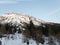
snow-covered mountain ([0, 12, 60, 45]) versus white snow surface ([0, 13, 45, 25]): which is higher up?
white snow surface ([0, 13, 45, 25])

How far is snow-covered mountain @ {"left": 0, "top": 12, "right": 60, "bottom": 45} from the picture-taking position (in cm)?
453

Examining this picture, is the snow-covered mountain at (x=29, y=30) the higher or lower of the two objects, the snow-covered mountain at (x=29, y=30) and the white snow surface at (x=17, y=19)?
the lower

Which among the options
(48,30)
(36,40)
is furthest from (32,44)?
(48,30)

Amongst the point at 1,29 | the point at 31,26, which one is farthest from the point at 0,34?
the point at 31,26

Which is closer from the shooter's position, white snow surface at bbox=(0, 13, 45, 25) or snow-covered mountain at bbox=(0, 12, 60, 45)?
snow-covered mountain at bbox=(0, 12, 60, 45)

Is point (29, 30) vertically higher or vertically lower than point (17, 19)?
lower

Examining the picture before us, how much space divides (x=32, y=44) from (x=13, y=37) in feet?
1.52

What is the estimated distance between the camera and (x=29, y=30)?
15.2 ft

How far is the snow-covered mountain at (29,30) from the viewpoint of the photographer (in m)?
4.53

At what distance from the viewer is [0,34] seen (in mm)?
4566

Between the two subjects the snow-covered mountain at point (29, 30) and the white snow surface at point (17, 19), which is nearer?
the snow-covered mountain at point (29, 30)

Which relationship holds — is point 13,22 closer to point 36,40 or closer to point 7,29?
point 7,29

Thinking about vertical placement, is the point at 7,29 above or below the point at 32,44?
above

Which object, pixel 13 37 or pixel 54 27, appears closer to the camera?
pixel 13 37
